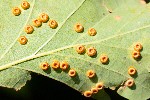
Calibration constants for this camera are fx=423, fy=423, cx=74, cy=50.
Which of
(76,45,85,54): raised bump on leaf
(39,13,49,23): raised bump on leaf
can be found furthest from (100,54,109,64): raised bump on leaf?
(39,13,49,23): raised bump on leaf

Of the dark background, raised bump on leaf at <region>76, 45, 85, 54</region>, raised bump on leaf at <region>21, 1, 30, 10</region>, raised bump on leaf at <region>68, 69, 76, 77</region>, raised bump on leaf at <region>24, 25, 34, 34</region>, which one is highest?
raised bump on leaf at <region>21, 1, 30, 10</region>

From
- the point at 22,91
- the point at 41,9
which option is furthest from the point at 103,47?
the point at 22,91

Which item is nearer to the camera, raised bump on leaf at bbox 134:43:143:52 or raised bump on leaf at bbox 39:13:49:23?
raised bump on leaf at bbox 134:43:143:52

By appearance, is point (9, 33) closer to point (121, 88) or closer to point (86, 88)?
point (86, 88)

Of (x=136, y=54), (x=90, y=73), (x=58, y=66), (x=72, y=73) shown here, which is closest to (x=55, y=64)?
(x=58, y=66)

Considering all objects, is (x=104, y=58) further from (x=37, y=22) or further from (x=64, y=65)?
(x=37, y=22)

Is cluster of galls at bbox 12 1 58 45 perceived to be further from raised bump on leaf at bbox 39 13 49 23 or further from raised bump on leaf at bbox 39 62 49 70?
raised bump on leaf at bbox 39 62 49 70
